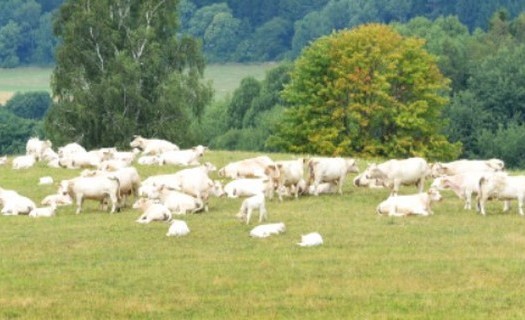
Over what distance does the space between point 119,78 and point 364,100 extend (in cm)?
1353

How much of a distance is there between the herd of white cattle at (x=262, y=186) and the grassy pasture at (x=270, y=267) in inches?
19.0

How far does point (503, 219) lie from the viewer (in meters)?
32.2

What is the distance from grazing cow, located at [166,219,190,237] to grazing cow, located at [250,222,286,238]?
4.80ft

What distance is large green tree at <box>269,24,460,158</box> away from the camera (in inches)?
2970

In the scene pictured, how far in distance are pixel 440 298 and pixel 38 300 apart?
6.57m

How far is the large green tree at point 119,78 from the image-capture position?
7481 centimetres

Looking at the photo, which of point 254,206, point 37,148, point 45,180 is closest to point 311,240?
point 254,206

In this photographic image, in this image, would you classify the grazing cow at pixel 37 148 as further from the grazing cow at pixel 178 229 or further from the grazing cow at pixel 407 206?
the grazing cow at pixel 178 229

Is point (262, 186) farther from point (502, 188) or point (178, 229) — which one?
point (178, 229)

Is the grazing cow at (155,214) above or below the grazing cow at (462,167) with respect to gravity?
above

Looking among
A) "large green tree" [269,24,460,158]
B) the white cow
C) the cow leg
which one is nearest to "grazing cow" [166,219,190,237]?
the cow leg

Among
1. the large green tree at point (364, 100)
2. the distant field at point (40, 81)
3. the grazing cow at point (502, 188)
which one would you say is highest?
the grazing cow at point (502, 188)

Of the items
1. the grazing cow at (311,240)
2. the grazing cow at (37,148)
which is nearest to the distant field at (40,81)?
the grazing cow at (37,148)

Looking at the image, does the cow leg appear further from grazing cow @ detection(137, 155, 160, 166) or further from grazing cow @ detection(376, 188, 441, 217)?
grazing cow @ detection(137, 155, 160, 166)
